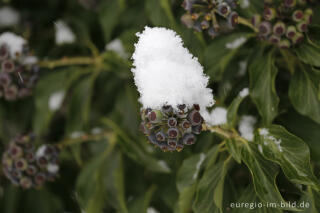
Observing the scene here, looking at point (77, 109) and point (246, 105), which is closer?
point (246, 105)

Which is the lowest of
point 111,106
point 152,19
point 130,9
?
point 111,106

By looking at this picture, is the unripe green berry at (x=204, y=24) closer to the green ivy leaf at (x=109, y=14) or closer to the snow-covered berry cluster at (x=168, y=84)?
the snow-covered berry cluster at (x=168, y=84)

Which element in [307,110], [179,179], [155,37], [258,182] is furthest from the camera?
[179,179]

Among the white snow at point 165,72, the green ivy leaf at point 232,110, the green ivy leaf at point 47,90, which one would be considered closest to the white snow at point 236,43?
the green ivy leaf at point 232,110

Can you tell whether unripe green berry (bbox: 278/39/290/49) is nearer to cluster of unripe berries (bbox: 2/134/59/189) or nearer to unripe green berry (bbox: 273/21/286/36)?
unripe green berry (bbox: 273/21/286/36)

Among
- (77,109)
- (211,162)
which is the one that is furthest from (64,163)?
(211,162)

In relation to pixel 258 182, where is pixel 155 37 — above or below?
above

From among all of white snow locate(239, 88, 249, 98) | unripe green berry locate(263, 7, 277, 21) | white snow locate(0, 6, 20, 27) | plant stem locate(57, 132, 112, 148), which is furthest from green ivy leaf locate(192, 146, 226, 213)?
white snow locate(0, 6, 20, 27)

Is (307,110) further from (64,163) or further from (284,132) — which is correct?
(64,163)
